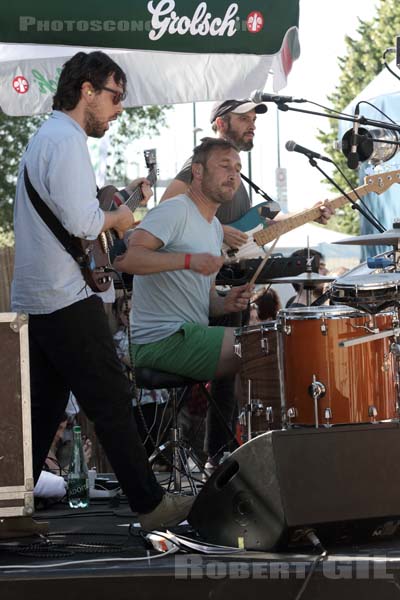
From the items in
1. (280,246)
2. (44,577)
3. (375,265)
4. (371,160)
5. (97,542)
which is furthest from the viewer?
(280,246)

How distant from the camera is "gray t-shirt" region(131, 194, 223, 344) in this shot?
5.37 metres

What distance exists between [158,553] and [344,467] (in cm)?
75

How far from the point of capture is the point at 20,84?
6164 millimetres

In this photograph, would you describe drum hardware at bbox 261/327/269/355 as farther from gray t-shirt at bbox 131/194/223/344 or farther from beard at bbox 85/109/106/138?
beard at bbox 85/109/106/138

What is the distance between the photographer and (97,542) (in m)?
4.16

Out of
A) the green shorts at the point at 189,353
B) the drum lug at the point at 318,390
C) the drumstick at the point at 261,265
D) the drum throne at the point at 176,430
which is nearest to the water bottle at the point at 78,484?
the drum throne at the point at 176,430

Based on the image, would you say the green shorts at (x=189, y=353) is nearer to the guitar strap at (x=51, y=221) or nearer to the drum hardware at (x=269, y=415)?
the drum hardware at (x=269, y=415)

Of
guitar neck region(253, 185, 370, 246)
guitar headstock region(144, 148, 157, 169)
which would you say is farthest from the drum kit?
guitar headstock region(144, 148, 157, 169)

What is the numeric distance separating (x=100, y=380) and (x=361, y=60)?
29.6 m

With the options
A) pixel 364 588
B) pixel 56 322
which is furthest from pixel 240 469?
pixel 56 322

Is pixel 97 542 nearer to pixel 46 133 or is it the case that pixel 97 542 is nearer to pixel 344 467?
pixel 344 467

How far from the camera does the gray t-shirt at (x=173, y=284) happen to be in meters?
5.37

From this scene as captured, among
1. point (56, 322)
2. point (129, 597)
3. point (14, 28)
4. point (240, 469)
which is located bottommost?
point (129, 597)

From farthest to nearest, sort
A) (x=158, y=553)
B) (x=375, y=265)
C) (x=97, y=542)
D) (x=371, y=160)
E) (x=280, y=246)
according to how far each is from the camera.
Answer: (x=280, y=246)
(x=371, y=160)
(x=375, y=265)
(x=97, y=542)
(x=158, y=553)
